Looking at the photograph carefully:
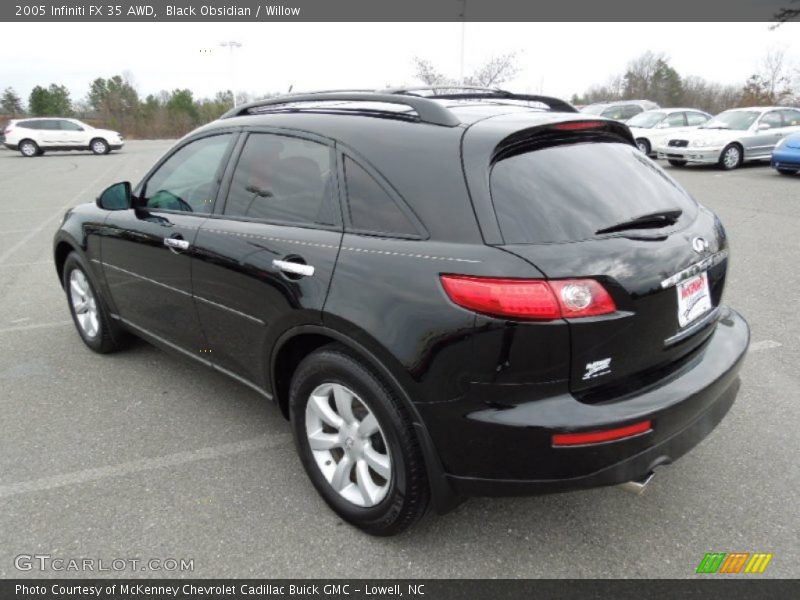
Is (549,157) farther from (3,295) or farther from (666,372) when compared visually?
(3,295)

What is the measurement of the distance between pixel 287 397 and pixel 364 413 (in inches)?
24.1

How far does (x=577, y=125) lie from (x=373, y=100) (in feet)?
2.98

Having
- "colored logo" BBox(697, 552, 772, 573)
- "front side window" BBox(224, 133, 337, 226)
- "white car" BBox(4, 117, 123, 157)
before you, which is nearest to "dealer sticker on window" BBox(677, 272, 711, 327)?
"colored logo" BBox(697, 552, 772, 573)

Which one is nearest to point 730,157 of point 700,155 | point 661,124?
point 700,155

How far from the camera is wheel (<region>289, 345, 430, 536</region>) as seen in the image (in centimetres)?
223

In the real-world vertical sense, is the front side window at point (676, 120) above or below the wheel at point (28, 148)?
above

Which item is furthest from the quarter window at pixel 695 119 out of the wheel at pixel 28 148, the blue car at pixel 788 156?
the wheel at pixel 28 148

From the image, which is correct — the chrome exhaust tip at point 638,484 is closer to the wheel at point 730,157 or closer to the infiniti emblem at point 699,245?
the infiniti emblem at point 699,245

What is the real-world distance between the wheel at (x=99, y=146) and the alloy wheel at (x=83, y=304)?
85.9ft

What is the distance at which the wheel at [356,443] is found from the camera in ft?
7.30

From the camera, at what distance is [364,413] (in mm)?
2418

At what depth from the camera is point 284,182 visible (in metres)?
2.79

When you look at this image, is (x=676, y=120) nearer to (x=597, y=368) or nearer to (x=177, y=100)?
(x=597, y=368)

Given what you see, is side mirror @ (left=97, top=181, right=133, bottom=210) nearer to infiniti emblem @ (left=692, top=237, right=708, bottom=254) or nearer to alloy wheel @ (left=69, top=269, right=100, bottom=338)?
alloy wheel @ (left=69, top=269, right=100, bottom=338)
